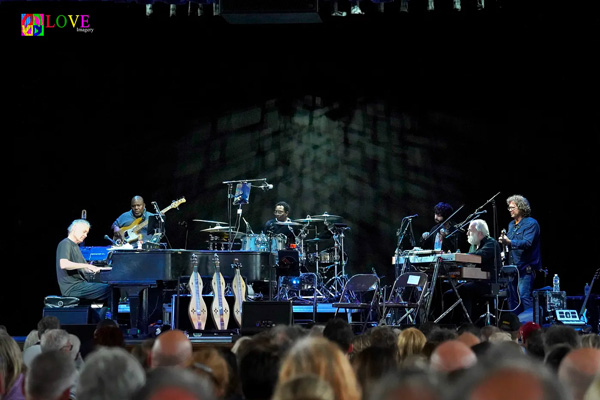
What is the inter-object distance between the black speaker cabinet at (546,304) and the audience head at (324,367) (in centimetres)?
889

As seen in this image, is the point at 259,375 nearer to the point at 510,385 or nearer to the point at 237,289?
the point at 510,385

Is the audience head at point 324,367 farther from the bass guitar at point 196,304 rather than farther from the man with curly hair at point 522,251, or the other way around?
the man with curly hair at point 522,251

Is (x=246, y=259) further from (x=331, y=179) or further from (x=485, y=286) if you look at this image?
(x=331, y=179)

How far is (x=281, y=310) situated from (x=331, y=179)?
6.52 metres

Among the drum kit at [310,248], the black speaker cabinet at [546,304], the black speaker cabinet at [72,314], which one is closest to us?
the black speaker cabinet at [72,314]

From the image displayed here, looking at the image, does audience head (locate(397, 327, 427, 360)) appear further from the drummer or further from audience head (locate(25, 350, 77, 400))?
the drummer

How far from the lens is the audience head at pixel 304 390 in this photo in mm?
2027

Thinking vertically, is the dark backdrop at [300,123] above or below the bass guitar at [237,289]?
above

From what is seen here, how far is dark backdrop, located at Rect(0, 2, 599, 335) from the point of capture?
1395 cm

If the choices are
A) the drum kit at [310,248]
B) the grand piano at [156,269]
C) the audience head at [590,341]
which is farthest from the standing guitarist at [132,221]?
the audience head at [590,341]

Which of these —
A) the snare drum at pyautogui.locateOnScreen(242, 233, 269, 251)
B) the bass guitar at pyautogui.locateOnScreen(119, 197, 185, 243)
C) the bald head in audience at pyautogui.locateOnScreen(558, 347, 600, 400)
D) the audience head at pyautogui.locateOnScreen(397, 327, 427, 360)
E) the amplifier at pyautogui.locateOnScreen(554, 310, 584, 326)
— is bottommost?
the amplifier at pyautogui.locateOnScreen(554, 310, 584, 326)

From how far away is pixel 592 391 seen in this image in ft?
7.05

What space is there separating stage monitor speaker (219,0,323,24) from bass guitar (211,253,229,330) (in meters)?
3.25

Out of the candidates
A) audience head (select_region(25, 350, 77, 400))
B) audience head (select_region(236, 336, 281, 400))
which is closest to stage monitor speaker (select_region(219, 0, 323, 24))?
audience head (select_region(236, 336, 281, 400))
